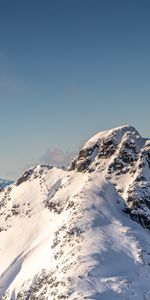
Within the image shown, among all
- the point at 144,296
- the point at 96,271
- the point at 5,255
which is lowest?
the point at 144,296

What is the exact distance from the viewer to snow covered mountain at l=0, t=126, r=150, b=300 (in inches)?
4980

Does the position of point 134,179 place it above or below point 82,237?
above

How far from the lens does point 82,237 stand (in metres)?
145

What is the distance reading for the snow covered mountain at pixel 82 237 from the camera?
4980 inches

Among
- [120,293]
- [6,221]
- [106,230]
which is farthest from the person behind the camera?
[6,221]

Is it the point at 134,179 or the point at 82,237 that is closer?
the point at 82,237

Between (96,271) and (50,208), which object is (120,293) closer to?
(96,271)

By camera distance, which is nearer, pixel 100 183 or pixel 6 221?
pixel 100 183

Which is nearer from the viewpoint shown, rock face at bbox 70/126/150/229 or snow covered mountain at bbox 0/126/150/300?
A: snow covered mountain at bbox 0/126/150/300

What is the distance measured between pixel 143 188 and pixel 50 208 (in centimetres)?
3117

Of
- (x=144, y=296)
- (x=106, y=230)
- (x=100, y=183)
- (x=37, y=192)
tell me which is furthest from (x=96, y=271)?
(x=37, y=192)

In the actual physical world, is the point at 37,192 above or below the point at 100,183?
above

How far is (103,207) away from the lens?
533ft

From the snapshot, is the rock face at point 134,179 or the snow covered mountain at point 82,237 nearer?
the snow covered mountain at point 82,237
